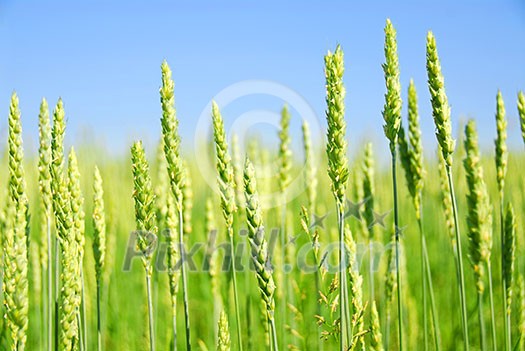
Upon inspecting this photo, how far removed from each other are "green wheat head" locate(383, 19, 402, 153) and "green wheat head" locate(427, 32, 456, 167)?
0.09 metres

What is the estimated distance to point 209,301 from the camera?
3.36 metres

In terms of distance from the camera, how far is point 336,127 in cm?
126

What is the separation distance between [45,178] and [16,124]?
0.60ft

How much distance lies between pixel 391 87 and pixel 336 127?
0.93 feet

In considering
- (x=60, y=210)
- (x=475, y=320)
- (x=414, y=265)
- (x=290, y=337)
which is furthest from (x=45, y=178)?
(x=414, y=265)

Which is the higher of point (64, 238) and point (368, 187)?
point (368, 187)

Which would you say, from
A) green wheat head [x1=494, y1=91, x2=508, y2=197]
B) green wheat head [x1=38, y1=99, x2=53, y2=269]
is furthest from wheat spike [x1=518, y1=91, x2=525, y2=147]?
green wheat head [x1=38, y1=99, x2=53, y2=269]

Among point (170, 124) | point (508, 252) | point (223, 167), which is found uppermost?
point (170, 124)

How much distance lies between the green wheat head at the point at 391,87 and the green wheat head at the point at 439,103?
9cm

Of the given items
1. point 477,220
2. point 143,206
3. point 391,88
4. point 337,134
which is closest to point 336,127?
point 337,134

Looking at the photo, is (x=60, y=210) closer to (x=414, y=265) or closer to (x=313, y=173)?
(x=313, y=173)

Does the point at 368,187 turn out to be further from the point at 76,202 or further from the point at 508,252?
the point at 76,202

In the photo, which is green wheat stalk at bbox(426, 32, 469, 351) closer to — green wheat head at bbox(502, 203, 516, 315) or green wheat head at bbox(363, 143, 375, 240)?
green wheat head at bbox(502, 203, 516, 315)

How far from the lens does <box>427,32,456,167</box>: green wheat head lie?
1.42 meters
